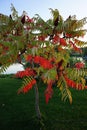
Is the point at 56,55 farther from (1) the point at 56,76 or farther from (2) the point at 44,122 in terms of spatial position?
(2) the point at 44,122

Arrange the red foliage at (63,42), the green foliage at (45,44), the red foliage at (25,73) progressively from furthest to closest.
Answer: the red foliage at (63,42) < the red foliage at (25,73) < the green foliage at (45,44)

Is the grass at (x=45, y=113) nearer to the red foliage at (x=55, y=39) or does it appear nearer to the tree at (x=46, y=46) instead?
the tree at (x=46, y=46)

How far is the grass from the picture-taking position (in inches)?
406

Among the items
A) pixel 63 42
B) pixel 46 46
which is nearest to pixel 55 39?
pixel 63 42

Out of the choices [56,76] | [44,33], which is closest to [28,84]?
[56,76]

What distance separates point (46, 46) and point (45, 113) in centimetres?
481

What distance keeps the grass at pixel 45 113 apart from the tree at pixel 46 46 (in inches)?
103

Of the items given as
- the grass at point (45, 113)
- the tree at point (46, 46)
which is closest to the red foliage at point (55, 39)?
the tree at point (46, 46)

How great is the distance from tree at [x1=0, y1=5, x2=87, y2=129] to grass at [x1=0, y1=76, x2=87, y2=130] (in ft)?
8.56

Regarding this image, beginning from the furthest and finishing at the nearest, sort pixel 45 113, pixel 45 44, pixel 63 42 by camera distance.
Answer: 1. pixel 45 113
2. pixel 63 42
3. pixel 45 44

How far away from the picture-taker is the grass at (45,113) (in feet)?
33.8

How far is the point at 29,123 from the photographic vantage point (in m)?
10.6

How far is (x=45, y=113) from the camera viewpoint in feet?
38.6

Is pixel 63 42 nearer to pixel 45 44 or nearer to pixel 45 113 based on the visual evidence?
pixel 45 44
